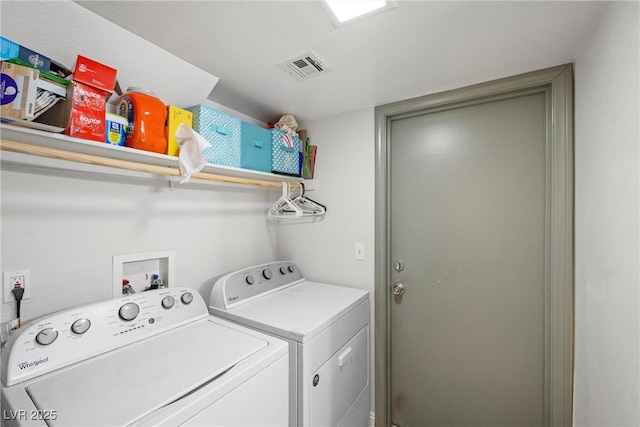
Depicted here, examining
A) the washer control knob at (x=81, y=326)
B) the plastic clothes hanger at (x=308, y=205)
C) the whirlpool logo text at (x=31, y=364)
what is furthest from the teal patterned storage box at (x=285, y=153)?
the whirlpool logo text at (x=31, y=364)

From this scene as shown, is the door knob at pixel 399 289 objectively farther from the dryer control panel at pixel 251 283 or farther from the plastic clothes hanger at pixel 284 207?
the plastic clothes hanger at pixel 284 207

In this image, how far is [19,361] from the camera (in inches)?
34.2

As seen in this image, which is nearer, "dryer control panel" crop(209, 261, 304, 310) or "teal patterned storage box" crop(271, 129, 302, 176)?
"dryer control panel" crop(209, 261, 304, 310)

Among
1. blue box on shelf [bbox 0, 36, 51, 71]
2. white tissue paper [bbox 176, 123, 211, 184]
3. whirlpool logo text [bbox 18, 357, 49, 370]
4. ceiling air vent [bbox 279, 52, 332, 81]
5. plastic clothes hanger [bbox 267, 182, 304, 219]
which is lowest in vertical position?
whirlpool logo text [bbox 18, 357, 49, 370]

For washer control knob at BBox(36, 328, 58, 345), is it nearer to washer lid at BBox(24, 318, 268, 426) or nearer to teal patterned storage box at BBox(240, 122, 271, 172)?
washer lid at BBox(24, 318, 268, 426)

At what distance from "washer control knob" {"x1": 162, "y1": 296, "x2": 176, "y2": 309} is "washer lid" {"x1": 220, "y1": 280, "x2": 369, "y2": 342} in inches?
10.3

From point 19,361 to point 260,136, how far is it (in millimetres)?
1412

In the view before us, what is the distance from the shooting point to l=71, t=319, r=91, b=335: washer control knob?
40.0 inches

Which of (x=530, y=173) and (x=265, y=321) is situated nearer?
(x=265, y=321)

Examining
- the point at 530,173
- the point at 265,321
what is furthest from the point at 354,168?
the point at 265,321

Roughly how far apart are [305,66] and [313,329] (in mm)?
1298

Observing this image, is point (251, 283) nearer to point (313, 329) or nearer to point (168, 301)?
point (168, 301)

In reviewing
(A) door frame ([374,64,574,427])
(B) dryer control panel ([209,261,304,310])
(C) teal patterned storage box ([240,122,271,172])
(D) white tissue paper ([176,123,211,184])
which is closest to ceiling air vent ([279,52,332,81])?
(C) teal patterned storage box ([240,122,271,172])

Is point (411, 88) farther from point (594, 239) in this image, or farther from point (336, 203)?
point (594, 239)
